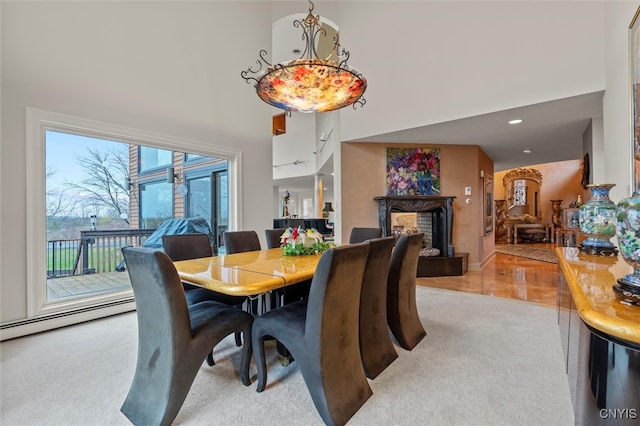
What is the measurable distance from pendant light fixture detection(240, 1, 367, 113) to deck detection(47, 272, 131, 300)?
292 centimetres

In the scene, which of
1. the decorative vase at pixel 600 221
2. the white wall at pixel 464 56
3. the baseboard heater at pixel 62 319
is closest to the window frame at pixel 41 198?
the baseboard heater at pixel 62 319

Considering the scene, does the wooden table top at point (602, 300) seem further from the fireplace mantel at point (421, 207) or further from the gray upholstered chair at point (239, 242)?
the fireplace mantel at point (421, 207)

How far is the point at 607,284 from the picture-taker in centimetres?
119

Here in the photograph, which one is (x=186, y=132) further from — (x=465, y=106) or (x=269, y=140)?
(x=465, y=106)

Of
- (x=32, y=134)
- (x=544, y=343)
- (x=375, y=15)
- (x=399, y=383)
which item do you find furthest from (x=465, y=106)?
(x=32, y=134)

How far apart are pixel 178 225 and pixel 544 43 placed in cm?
540

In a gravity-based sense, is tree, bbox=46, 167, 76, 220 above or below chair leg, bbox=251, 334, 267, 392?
above

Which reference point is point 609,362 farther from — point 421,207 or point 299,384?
point 421,207

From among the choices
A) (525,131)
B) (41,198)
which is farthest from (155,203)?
(525,131)

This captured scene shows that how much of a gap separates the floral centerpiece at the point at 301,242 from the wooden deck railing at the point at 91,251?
285 centimetres

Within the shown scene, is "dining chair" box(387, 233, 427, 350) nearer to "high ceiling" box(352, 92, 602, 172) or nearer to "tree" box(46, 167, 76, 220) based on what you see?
"high ceiling" box(352, 92, 602, 172)

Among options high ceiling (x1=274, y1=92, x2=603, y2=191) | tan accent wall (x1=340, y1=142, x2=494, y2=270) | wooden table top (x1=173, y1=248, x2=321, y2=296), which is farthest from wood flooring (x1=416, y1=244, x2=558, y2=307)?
wooden table top (x1=173, y1=248, x2=321, y2=296)

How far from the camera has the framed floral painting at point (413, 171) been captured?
5.45 meters

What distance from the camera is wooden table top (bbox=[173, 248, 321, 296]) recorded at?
1551mm
